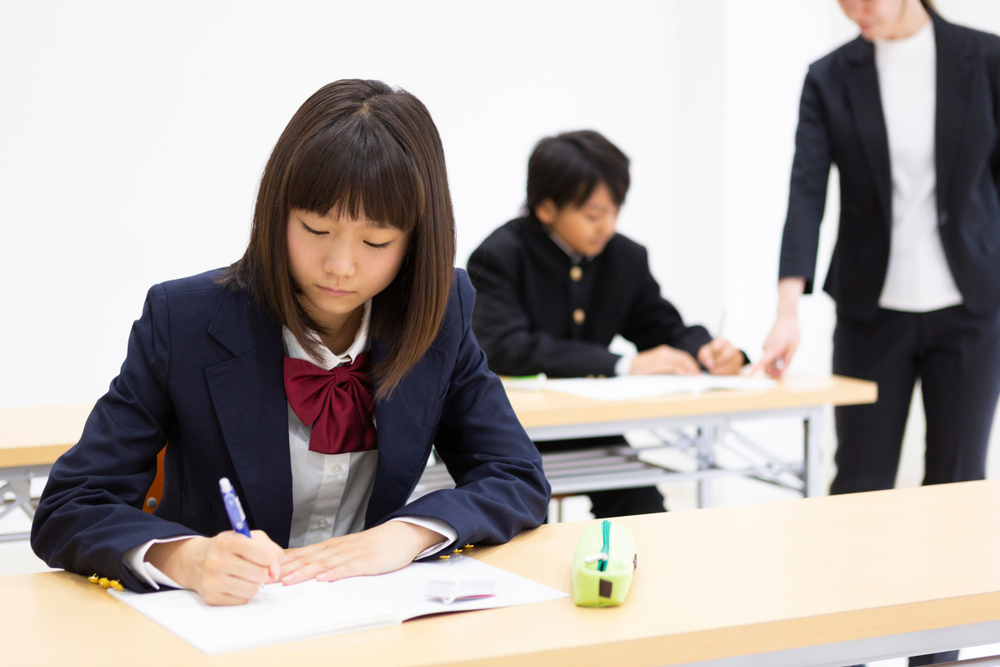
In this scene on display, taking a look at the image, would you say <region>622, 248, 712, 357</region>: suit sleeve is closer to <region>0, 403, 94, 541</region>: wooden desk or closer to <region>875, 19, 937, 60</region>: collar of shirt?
<region>875, 19, 937, 60</region>: collar of shirt

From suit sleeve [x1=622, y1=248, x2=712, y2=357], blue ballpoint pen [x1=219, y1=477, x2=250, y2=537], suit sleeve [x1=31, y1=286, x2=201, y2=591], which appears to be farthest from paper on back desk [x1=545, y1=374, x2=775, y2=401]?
blue ballpoint pen [x1=219, y1=477, x2=250, y2=537]

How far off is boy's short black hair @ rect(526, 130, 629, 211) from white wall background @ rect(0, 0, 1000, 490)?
114 cm

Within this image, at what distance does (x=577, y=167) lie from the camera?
2590 millimetres

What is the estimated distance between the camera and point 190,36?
3545 millimetres

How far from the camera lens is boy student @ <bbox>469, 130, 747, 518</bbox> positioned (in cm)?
251

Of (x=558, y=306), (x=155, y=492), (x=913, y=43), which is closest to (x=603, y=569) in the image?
(x=155, y=492)

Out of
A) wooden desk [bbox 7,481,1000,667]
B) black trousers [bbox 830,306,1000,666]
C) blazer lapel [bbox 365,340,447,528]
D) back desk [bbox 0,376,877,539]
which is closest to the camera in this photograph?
wooden desk [bbox 7,481,1000,667]

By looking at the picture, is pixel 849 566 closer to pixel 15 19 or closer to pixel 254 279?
pixel 254 279

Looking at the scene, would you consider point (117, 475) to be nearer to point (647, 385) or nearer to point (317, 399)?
point (317, 399)

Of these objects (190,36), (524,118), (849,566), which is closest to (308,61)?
(190,36)

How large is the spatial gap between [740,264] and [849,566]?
3406 mm

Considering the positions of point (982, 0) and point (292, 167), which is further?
point (982, 0)

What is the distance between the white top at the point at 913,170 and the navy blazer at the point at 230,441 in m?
1.36

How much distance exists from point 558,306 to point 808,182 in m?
0.79
